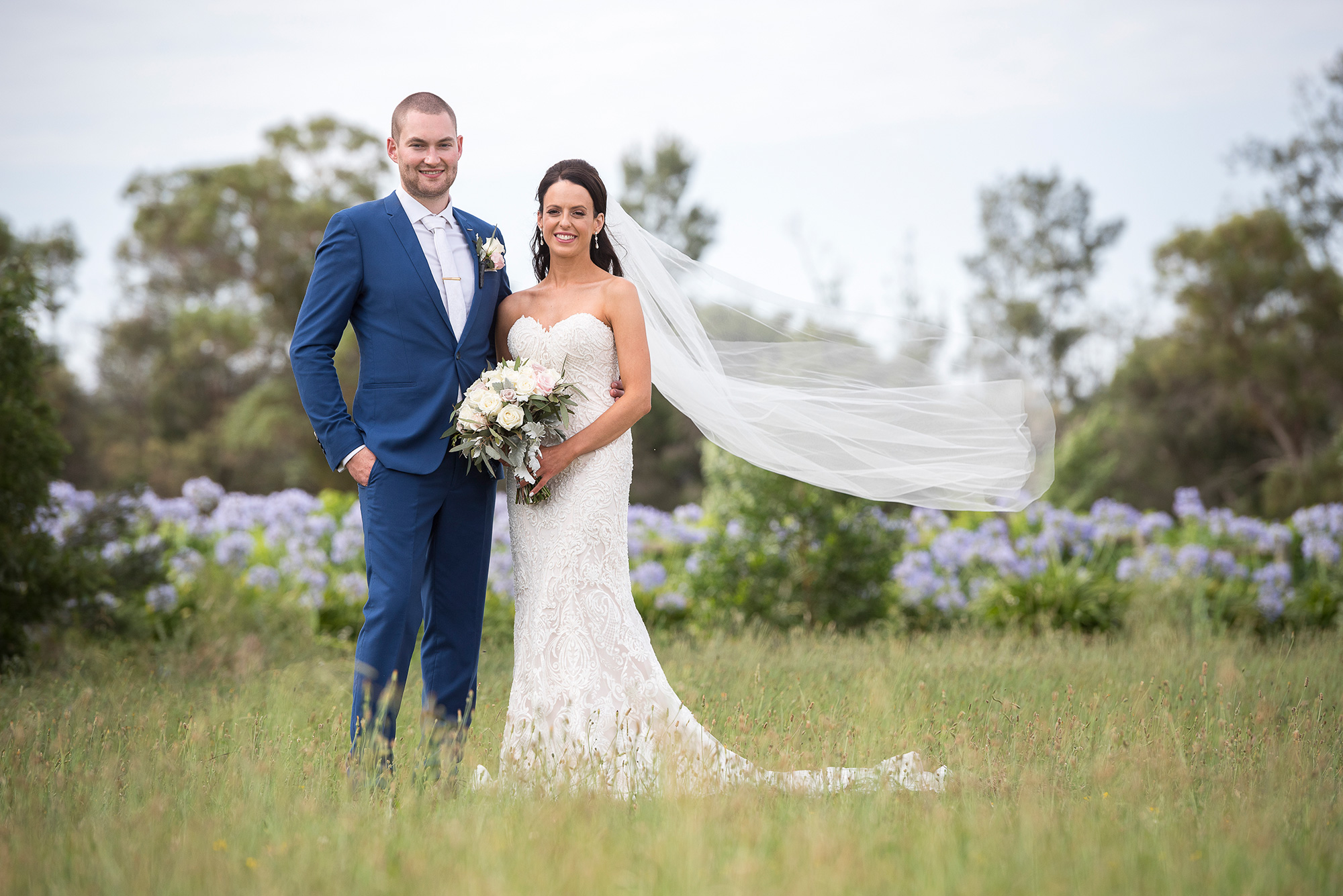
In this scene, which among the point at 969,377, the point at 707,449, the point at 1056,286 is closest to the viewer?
the point at 969,377

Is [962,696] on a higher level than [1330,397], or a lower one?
lower

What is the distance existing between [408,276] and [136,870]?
2.25 meters

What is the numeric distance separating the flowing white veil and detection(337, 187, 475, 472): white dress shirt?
3.10 feet

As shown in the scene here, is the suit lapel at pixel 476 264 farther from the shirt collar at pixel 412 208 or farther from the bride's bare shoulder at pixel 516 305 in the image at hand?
the bride's bare shoulder at pixel 516 305

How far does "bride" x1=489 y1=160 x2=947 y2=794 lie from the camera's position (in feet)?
13.4

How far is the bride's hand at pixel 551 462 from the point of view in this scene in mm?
4129

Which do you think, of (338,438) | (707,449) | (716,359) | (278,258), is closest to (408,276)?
(338,438)

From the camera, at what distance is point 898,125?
73.6ft

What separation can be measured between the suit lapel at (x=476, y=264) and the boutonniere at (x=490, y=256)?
12 millimetres

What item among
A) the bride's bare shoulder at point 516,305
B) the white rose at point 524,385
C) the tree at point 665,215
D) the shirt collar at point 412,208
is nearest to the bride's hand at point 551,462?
the white rose at point 524,385

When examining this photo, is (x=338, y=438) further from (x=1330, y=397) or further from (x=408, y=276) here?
(x=1330, y=397)

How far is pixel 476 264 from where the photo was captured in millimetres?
4191

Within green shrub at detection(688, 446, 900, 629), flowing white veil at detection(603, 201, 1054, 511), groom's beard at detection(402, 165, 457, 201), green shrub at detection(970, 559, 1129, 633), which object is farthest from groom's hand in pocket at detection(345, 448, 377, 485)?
Answer: green shrub at detection(970, 559, 1129, 633)

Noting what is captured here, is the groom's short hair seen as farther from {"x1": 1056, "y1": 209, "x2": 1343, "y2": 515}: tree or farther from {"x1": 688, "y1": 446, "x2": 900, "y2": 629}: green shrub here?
{"x1": 1056, "y1": 209, "x2": 1343, "y2": 515}: tree
